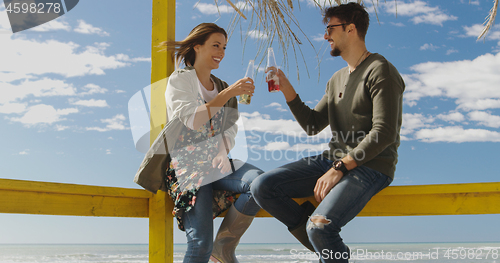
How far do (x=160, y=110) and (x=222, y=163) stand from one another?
56 centimetres

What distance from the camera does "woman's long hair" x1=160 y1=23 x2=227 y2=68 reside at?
190 cm

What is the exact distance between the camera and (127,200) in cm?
187

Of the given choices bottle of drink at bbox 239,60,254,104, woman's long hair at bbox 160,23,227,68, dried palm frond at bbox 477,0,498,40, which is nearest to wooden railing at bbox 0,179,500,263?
bottle of drink at bbox 239,60,254,104

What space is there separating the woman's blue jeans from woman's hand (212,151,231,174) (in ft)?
0.13

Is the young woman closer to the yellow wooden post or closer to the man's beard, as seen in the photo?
the yellow wooden post

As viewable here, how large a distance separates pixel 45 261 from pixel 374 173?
12008 millimetres

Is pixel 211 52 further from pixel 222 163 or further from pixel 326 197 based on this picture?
pixel 326 197

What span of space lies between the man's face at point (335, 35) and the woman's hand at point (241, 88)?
1.44 feet

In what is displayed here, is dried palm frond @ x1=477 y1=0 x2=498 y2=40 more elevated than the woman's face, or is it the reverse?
dried palm frond @ x1=477 y1=0 x2=498 y2=40

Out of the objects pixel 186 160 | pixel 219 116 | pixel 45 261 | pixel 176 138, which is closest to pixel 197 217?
pixel 186 160

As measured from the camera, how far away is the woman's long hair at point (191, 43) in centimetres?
190

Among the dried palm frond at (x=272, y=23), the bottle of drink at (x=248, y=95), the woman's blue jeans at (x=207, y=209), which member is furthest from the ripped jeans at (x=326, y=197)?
the dried palm frond at (x=272, y=23)

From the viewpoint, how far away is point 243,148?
6.35ft

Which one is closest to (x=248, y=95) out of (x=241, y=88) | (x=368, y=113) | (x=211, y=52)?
(x=241, y=88)
